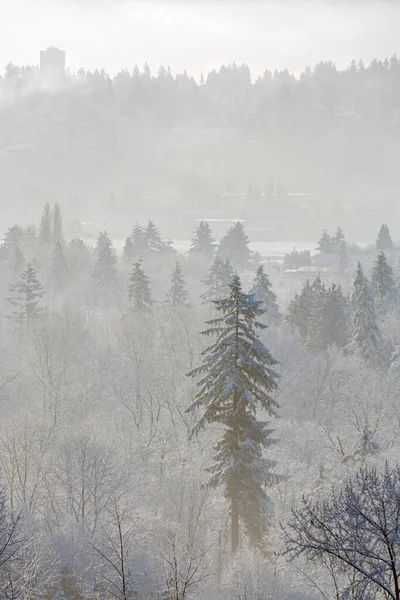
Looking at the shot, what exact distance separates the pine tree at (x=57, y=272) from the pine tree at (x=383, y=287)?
38.0 meters

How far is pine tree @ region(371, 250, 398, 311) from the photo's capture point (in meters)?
65.4

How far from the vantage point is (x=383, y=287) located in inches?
2584

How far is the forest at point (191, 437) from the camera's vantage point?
21.0 metres

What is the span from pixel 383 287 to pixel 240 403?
4323 centimetres

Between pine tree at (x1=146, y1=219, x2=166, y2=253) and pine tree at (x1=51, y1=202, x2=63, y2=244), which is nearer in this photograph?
pine tree at (x1=146, y1=219, x2=166, y2=253)

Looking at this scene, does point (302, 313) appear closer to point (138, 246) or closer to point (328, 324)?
point (328, 324)

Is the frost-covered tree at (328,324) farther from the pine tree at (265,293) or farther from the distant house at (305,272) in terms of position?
the distant house at (305,272)

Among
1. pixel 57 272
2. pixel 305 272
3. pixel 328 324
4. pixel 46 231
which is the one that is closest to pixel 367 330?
pixel 328 324

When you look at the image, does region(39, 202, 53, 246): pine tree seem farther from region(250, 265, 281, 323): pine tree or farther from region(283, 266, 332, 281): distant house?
region(283, 266, 332, 281): distant house

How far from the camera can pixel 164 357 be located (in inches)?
2298

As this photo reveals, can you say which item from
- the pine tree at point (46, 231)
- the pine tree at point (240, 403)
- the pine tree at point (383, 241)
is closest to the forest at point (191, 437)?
the pine tree at point (240, 403)

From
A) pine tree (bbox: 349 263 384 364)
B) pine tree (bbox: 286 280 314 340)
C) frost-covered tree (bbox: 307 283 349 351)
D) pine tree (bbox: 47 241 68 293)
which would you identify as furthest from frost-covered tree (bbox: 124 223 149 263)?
pine tree (bbox: 349 263 384 364)

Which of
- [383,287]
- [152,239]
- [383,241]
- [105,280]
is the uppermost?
[383,241]

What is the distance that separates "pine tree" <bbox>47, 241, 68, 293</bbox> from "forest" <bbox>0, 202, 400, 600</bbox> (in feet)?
0.79
